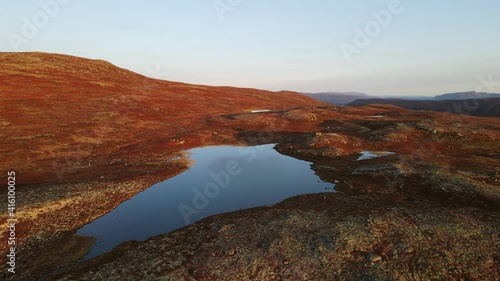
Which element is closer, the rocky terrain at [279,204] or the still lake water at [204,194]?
the rocky terrain at [279,204]

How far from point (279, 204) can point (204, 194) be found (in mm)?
8807

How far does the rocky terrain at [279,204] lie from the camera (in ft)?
64.9

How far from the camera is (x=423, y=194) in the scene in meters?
31.8

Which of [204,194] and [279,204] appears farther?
[204,194]

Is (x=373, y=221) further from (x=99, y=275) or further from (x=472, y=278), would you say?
(x=99, y=275)

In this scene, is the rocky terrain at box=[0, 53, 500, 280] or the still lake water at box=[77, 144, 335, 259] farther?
the still lake water at box=[77, 144, 335, 259]

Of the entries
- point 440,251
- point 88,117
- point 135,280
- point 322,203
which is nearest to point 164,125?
point 88,117

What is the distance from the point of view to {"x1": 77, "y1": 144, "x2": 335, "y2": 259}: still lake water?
83.3 feet

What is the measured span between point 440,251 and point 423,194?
12.5 meters

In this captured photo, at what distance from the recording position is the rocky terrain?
64.9ft

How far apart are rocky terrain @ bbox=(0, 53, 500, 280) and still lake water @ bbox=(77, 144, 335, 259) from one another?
1.41 meters

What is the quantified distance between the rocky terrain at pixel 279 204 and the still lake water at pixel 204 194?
1409 mm

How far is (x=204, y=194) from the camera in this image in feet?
109

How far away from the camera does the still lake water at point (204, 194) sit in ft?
83.3
